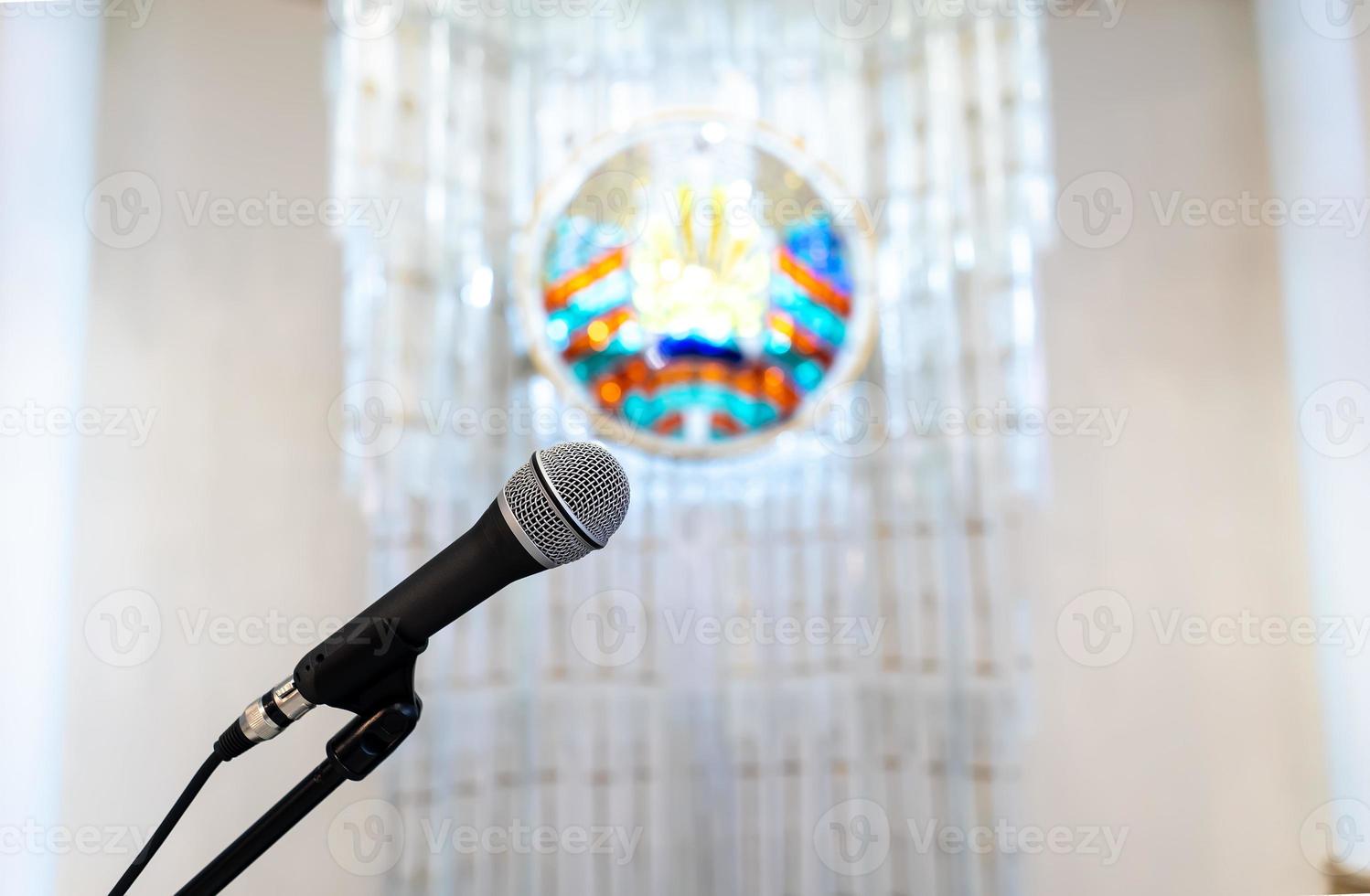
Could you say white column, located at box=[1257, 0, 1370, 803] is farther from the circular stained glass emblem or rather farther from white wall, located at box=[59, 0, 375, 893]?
white wall, located at box=[59, 0, 375, 893]

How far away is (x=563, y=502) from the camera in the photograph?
73 cm

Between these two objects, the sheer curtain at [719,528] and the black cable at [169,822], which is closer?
the black cable at [169,822]

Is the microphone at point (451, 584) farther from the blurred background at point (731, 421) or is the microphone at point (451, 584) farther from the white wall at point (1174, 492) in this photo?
the white wall at point (1174, 492)

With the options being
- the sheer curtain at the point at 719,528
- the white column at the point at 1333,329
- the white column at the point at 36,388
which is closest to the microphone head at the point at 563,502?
the sheer curtain at the point at 719,528

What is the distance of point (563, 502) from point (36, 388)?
59.7 inches

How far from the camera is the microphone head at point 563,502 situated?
0.73 m

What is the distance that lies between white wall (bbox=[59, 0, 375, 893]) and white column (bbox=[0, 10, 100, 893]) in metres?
0.04

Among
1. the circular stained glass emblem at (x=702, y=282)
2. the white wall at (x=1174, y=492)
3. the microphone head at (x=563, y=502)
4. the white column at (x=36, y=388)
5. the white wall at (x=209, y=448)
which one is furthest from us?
the circular stained glass emblem at (x=702, y=282)

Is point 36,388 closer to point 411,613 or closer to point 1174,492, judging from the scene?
point 411,613

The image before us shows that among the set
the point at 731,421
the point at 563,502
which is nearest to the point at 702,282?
the point at 731,421

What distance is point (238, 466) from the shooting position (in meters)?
1.94

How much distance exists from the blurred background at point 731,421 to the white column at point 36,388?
0.04 ft

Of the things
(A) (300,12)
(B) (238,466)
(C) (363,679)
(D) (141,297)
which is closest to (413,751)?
(B) (238,466)

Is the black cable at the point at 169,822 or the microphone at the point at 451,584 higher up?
the microphone at the point at 451,584
